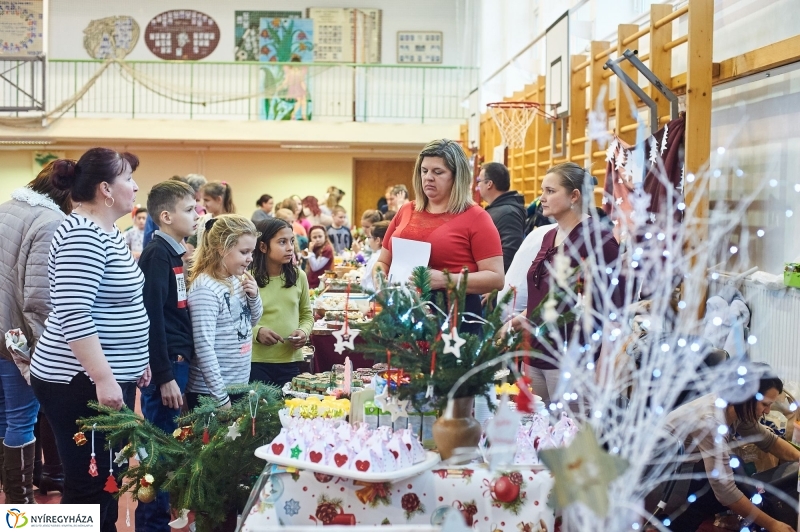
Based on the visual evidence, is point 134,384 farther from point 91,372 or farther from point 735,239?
point 735,239

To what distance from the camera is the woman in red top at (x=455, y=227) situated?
2.95m

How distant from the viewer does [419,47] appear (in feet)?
52.5

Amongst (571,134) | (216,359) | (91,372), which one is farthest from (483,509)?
(571,134)

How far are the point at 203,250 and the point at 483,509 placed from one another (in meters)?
1.60

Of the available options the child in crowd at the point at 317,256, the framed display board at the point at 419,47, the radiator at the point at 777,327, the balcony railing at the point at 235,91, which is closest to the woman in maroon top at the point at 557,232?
the radiator at the point at 777,327

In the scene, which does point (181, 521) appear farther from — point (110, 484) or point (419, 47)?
point (419, 47)

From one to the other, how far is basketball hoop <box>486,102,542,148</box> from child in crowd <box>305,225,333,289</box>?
1934 millimetres

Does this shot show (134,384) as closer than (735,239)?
Yes

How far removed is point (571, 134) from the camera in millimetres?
6848

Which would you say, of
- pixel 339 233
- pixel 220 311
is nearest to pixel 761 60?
pixel 220 311

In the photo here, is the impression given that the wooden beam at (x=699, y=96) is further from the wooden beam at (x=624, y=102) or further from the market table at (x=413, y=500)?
the market table at (x=413, y=500)

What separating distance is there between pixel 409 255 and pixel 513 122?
5.84m

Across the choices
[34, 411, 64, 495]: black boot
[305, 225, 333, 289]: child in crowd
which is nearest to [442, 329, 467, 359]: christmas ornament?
[34, 411, 64, 495]: black boot

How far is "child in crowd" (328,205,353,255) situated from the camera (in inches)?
364
